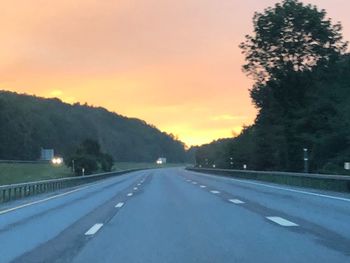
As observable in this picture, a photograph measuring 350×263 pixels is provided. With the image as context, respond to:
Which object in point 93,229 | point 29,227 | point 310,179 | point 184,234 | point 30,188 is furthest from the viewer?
point 310,179

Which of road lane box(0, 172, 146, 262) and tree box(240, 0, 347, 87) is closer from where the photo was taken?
road lane box(0, 172, 146, 262)

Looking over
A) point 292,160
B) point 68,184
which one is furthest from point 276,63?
point 68,184

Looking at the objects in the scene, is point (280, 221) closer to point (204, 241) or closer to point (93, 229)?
point (204, 241)

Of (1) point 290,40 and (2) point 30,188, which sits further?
(1) point 290,40

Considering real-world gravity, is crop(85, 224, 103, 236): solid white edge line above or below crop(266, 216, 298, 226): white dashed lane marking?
below

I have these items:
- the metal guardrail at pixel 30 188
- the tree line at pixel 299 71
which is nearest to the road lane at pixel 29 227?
the metal guardrail at pixel 30 188

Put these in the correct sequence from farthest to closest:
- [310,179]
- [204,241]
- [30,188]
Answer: [310,179]
[30,188]
[204,241]

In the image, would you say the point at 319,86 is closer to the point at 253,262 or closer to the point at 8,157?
the point at 253,262

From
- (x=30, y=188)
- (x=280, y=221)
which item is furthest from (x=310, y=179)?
(x=280, y=221)

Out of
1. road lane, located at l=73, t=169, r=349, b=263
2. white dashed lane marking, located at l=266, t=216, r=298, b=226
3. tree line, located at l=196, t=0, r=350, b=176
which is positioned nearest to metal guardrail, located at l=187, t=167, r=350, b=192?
tree line, located at l=196, t=0, r=350, b=176

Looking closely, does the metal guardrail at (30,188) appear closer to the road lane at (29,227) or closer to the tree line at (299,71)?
the road lane at (29,227)

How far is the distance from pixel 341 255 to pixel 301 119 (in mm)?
54954

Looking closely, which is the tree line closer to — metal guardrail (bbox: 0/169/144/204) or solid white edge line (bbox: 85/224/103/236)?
metal guardrail (bbox: 0/169/144/204)

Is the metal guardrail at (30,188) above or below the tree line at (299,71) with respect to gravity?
below
